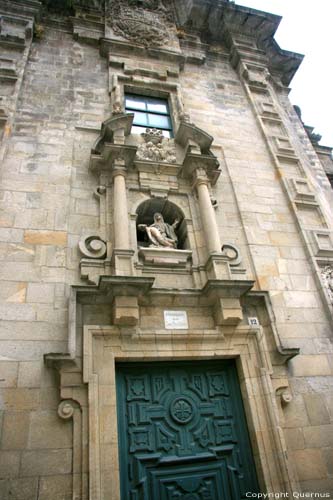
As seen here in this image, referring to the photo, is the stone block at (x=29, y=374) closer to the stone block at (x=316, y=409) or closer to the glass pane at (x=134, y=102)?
the stone block at (x=316, y=409)

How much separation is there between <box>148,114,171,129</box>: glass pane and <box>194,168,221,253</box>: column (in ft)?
6.65

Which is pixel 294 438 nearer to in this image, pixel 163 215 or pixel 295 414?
pixel 295 414

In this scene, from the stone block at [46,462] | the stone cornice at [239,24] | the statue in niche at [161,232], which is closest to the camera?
the stone block at [46,462]

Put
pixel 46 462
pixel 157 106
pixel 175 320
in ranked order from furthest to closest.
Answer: pixel 157 106
pixel 175 320
pixel 46 462

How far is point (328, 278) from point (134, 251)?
359 cm

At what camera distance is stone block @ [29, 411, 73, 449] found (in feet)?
14.3

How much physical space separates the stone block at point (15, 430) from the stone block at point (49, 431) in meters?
0.07

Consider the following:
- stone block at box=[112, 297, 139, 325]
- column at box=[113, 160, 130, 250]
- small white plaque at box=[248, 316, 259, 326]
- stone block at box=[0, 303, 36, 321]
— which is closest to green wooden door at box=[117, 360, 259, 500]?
stone block at box=[112, 297, 139, 325]

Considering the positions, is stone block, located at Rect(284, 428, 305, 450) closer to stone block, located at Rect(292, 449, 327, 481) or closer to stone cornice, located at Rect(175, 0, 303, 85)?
stone block, located at Rect(292, 449, 327, 481)

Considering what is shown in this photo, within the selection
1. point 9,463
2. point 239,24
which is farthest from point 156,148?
point 239,24

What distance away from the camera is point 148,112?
349 inches

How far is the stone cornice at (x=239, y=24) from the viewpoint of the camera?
11125mm

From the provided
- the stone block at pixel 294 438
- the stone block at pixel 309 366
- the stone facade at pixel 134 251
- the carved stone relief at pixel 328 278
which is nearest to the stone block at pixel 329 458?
the stone facade at pixel 134 251

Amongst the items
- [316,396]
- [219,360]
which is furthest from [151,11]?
[316,396]
